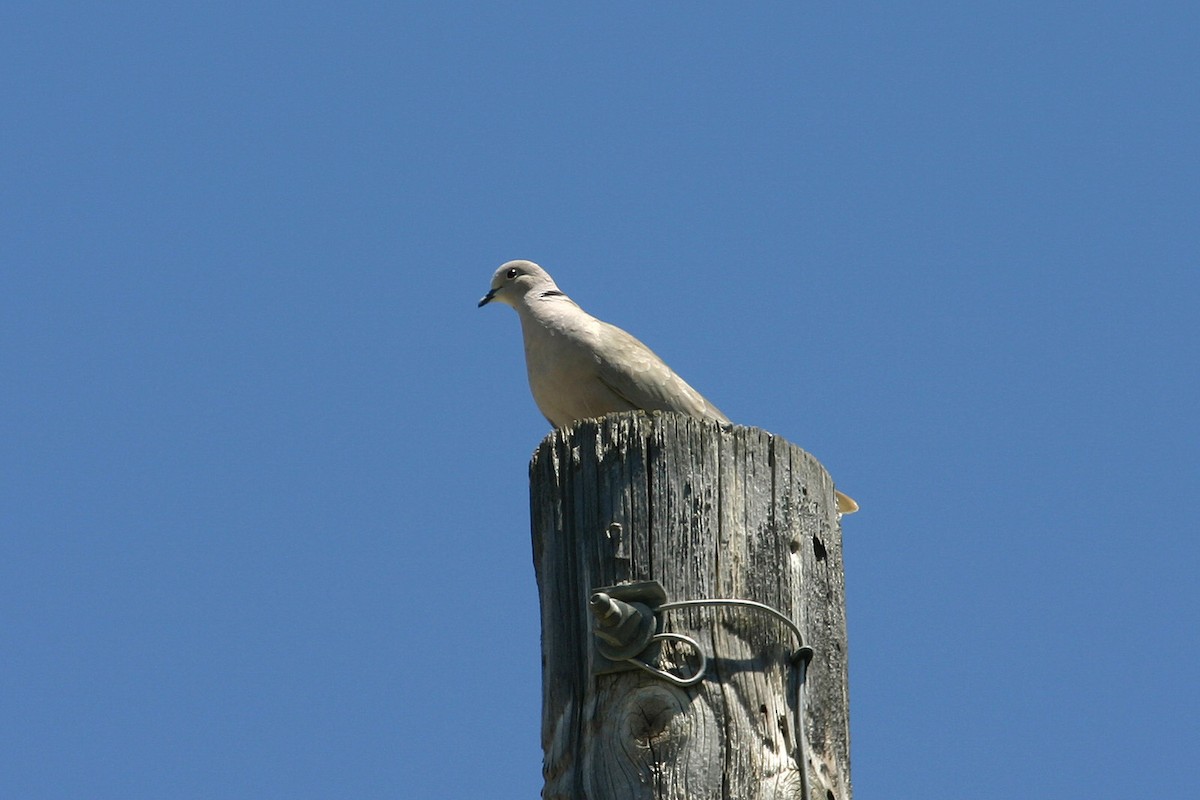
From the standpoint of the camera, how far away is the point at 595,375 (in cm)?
725

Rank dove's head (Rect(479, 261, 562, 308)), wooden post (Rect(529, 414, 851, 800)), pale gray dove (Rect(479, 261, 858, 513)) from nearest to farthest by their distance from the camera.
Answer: wooden post (Rect(529, 414, 851, 800)), pale gray dove (Rect(479, 261, 858, 513)), dove's head (Rect(479, 261, 562, 308))

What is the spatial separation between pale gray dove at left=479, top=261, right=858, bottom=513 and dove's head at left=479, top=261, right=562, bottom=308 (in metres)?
0.85

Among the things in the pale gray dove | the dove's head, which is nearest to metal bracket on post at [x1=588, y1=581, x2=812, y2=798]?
the pale gray dove

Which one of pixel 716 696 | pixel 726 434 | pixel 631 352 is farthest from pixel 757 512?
pixel 631 352

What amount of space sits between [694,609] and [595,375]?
135 inches

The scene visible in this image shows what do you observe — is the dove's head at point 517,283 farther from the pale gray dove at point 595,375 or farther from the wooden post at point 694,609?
the wooden post at point 694,609

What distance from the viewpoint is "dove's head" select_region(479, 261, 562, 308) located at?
8.73m

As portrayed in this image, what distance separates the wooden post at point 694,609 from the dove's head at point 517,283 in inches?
176

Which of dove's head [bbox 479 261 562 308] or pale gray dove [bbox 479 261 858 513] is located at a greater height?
dove's head [bbox 479 261 562 308]

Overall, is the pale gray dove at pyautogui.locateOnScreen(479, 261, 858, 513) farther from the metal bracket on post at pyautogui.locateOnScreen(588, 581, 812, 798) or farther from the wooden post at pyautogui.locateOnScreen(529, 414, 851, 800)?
the metal bracket on post at pyautogui.locateOnScreen(588, 581, 812, 798)

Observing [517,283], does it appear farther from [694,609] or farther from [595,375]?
[694,609]

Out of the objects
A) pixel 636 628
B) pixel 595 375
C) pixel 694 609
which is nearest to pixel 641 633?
pixel 636 628

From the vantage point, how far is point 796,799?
377cm

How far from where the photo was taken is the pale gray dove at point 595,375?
714 centimetres
